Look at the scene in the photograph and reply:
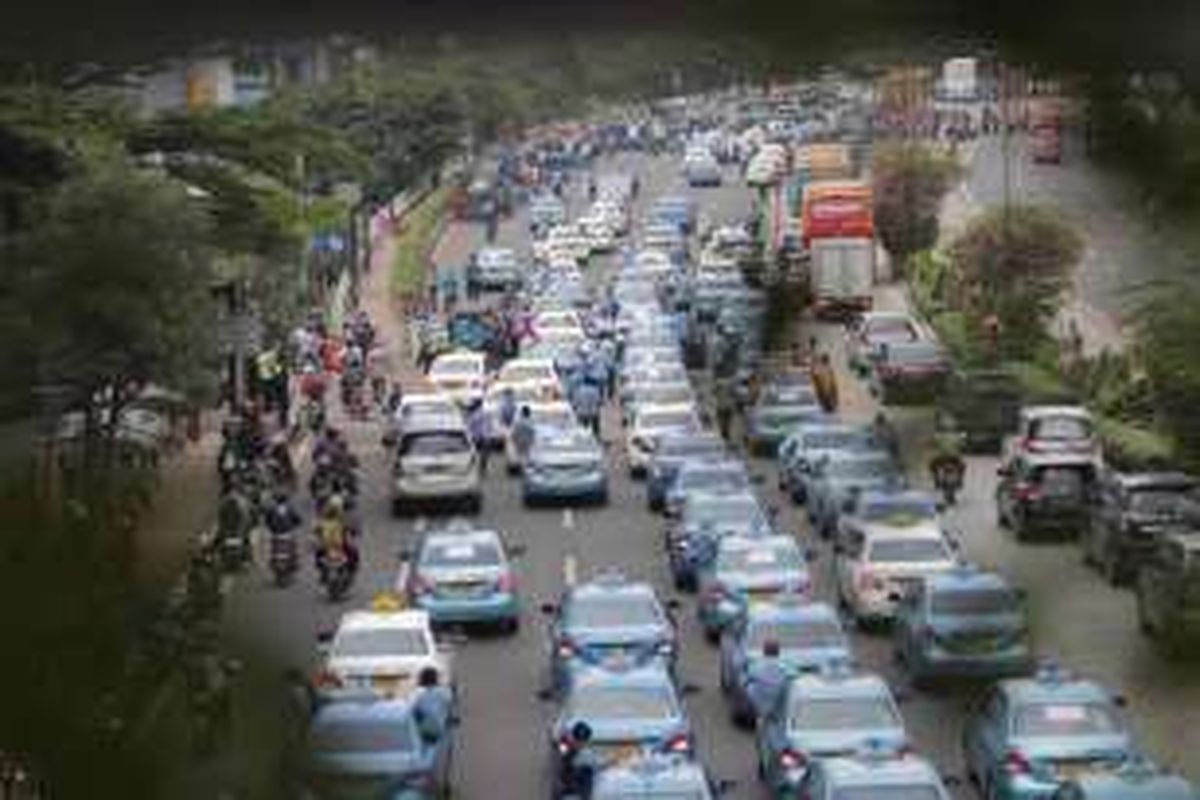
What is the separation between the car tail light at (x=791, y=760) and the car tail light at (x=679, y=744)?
577 millimetres

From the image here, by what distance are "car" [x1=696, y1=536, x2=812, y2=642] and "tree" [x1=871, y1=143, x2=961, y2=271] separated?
44.9 ft

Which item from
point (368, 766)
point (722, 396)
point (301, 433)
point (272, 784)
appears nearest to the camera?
point (272, 784)

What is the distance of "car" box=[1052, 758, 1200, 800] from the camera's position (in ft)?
19.2

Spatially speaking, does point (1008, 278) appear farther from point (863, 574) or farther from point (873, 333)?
point (863, 574)

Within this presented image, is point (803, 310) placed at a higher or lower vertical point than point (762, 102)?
lower

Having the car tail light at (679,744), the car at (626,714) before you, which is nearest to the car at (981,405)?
the car at (626,714)

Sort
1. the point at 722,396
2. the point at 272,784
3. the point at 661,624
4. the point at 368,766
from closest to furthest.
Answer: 1. the point at 272,784
2. the point at 368,766
3. the point at 722,396
4. the point at 661,624

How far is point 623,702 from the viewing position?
13672mm

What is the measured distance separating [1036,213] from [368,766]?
0.59 metres

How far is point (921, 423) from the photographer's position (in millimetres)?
1779

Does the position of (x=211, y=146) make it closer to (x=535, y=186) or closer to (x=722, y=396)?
(x=722, y=396)

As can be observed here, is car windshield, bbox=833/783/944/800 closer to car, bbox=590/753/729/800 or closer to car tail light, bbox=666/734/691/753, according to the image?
car, bbox=590/753/729/800

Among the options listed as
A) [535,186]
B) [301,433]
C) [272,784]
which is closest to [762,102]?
[272,784]

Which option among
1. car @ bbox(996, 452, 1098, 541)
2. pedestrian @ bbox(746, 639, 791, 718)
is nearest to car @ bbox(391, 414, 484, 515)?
pedestrian @ bbox(746, 639, 791, 718)
